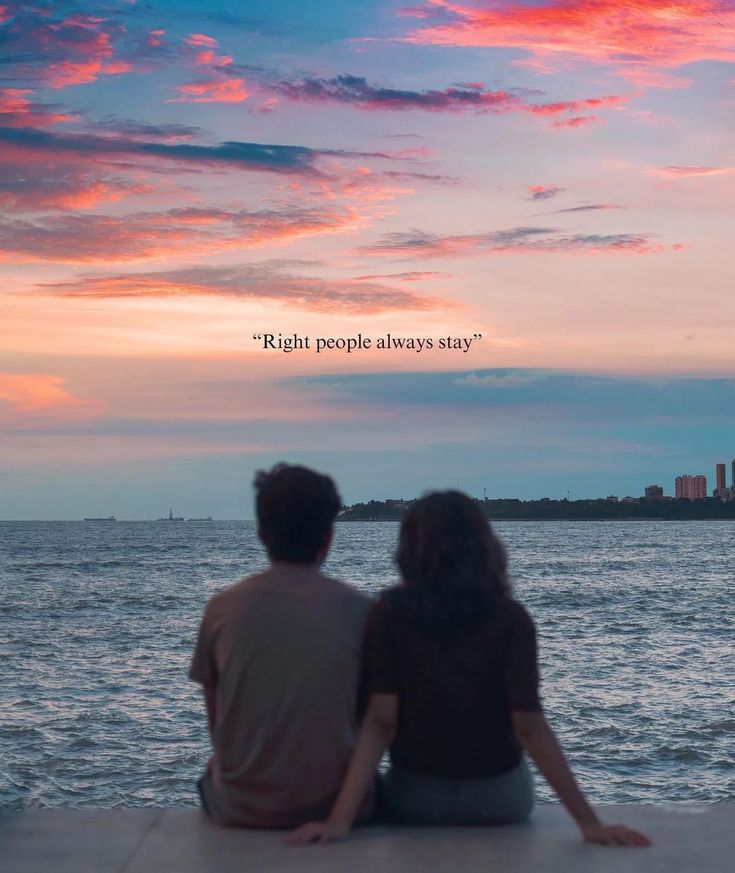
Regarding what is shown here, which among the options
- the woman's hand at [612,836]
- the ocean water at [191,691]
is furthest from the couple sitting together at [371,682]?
the ocean water at [191,691]

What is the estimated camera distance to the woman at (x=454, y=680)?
3.32m

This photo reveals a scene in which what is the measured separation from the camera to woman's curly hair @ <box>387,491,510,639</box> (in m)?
3.31

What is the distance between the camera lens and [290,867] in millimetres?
3201

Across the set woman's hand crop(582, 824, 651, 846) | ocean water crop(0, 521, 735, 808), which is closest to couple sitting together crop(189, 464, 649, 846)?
woman's hand crop(582, 824, 651, 846)

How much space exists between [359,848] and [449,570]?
872 mm

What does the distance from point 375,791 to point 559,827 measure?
0.59 meters

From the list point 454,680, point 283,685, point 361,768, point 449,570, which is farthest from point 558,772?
point 283,685

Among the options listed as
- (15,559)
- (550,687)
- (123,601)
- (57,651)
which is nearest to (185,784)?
(550,687)

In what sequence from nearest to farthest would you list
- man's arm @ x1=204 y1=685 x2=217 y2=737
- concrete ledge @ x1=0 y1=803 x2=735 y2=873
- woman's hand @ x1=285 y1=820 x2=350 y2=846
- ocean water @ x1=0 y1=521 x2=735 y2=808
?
concrete ledge @ x1=0 y1=803 x2=735 y2=873
woman's hand @ x1=285 y1=820 x2=350 y2=846
man's arm @ x1=204 y1=685 x2=217 y2=737
ocean water @ x1=0 y1=521 x2=735 y2=808

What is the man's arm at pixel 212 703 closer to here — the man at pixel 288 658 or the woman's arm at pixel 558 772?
the man at pixel 288 658

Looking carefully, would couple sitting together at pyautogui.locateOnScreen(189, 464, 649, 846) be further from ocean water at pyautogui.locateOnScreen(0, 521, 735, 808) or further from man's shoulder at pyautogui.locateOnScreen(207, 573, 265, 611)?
ocean water at pyautogui.locateOnScreen(0, 521, 735, 808)

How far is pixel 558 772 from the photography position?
335cm

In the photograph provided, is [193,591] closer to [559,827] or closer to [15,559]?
[15,559]

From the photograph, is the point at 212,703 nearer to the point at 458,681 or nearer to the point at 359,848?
the point at 359,848
